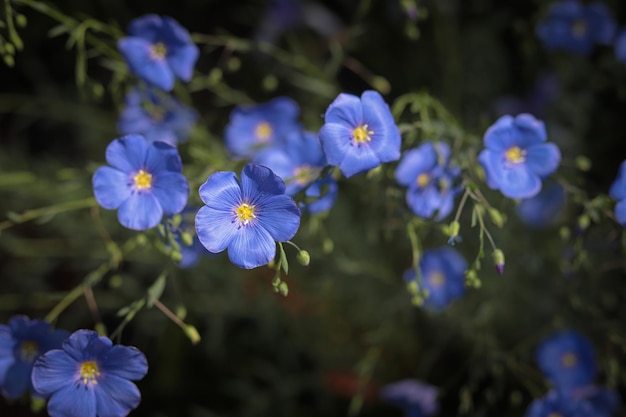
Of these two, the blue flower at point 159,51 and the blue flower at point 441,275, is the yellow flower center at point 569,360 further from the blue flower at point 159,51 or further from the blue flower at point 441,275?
the blue flower at point 159,51

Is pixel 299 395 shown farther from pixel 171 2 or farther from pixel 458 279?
pixel 171 2

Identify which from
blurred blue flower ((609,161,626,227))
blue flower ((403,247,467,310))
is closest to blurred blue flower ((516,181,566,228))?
blue flower ((403,247,467,310))

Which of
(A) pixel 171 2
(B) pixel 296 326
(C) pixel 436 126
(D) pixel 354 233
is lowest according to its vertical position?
(B) pixel 296 326

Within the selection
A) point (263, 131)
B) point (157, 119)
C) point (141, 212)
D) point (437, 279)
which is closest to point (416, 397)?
point (437, 279)

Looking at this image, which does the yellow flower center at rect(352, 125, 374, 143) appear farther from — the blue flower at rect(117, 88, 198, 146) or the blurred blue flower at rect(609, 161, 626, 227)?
the blue flower at rect(117, 88, 198, 146)

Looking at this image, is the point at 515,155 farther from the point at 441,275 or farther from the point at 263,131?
the point at 263,131

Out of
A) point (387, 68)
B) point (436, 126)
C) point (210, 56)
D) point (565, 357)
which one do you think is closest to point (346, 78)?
point (387, 68)
